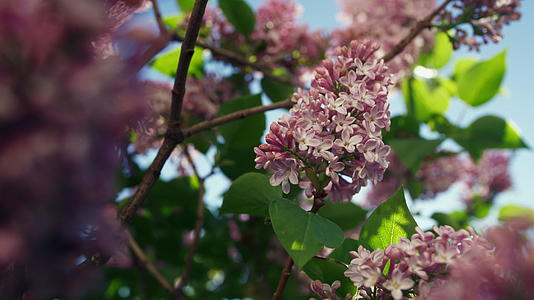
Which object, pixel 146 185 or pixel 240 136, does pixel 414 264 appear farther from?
pixel 240 136

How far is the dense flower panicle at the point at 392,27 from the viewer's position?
6.21 ft

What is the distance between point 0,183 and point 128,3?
1.25 ft

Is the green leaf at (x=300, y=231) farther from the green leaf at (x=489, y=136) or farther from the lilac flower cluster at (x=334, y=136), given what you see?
the green leaf at (x=489, y=136)

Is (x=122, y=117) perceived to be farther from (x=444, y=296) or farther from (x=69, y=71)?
(x=444, y=296)

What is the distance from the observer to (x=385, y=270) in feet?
2.49

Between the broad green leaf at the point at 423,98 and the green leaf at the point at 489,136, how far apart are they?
0.20 meters

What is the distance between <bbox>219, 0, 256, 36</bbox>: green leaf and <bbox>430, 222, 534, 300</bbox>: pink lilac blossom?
1202 mm

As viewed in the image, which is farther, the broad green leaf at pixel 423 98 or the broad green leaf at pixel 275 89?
the broad green leaf at pixel 423 98

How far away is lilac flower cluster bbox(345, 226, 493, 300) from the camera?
25.0 inches

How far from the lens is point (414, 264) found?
646mm

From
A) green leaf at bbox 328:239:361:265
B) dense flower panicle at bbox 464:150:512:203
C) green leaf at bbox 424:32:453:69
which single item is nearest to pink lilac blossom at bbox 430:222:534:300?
green leaf at bbox 328:239:361:265

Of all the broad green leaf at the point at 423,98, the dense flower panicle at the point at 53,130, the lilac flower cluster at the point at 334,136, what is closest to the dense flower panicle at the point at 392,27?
the broad green leaf at the point at 423,98

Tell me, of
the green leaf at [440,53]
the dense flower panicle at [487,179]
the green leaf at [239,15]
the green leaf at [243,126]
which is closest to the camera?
the green leaf at [243,126]

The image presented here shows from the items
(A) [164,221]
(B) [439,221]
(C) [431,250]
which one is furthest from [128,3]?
(A) [164,221]
